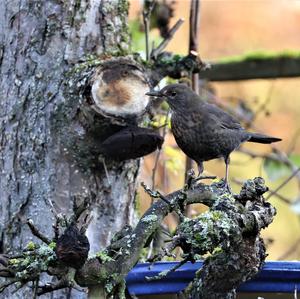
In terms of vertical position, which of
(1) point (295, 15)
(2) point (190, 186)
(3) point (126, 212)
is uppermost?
(1) point (295, 15)

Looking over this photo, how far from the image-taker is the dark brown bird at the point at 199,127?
355 cm

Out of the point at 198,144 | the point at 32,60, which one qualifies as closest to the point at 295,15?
the point at 198,144

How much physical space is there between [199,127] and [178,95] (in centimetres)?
17

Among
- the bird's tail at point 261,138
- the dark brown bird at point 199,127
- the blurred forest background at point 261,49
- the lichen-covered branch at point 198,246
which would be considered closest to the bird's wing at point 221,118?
the dark brown bird at point 199,127

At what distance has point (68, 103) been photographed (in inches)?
119

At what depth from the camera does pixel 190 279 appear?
2574mm

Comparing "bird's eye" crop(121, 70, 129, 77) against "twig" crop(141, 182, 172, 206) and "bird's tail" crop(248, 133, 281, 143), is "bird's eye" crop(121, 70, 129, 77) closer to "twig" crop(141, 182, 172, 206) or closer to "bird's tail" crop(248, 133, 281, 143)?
"twig" crop(141, 182, 172, 206)

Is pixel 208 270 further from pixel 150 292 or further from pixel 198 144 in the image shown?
pixel 198 144

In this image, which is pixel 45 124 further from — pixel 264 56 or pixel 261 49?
pixel 261 49

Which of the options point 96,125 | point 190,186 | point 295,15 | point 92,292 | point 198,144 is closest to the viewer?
point 92,292

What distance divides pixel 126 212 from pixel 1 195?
40 centimetres

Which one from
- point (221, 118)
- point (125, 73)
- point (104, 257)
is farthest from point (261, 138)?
point (104, 257)

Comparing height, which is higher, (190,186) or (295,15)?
(295,15)

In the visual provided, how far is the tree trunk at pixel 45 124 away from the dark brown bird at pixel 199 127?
44 centimetres
